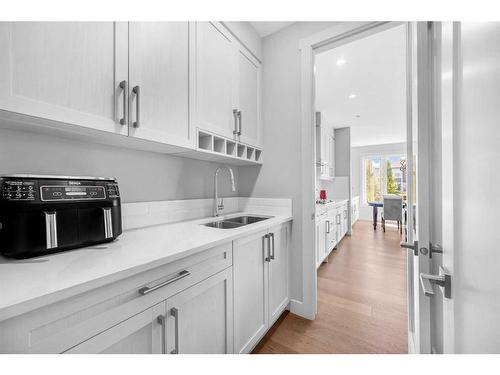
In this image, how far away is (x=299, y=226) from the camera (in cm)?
182

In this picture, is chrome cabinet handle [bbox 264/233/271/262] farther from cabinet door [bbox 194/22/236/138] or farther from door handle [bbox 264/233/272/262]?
cabinet door [bbox 194/22/236/138]

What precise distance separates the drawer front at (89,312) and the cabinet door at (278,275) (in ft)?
2.69

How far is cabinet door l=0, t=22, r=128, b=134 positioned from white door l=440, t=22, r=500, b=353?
120 centimetres

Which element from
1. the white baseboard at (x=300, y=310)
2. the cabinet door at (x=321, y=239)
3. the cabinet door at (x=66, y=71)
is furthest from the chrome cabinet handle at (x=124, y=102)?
the cabinet door at (x=321, y=239)

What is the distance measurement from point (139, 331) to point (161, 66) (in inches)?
49.5

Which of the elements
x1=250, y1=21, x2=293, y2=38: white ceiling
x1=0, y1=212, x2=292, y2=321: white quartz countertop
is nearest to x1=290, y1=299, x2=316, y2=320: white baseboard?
x1=0, y1=212, x2=292, y2=321: white quartz countertop

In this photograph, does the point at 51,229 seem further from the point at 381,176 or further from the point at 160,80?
the point at 381,176

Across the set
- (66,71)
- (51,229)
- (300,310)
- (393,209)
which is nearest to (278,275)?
(300,310)

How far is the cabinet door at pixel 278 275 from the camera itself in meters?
1.54

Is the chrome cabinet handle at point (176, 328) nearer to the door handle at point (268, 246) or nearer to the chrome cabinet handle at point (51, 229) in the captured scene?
the chrome cabinet handle at point (51, 229)

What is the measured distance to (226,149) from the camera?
67.1 inches

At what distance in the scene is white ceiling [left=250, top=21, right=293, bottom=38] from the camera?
188 centimetres
